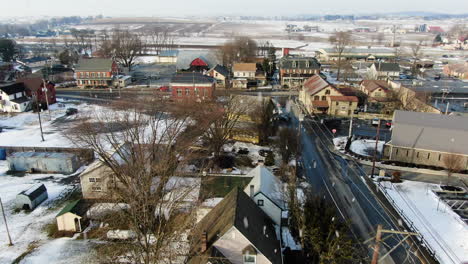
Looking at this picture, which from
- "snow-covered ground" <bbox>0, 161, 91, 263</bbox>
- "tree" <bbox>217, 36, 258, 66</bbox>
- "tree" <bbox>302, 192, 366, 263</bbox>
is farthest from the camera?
"tree" <bbox>217, 36, 258, 66</bbox>

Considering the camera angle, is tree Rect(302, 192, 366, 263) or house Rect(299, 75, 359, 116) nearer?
tree Rect(302, 192, 366, 263)

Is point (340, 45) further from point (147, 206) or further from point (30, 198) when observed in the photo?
point (147, 206)

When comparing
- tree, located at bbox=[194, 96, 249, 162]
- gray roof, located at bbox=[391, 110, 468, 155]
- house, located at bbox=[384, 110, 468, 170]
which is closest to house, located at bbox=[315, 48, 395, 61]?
gray roof, located at bbox=[391, 110, 468, 155]

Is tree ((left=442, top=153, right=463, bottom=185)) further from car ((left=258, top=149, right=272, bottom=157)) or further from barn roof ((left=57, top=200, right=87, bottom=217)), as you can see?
barn roof ((left=57, top=200, right=87, bottom=217))

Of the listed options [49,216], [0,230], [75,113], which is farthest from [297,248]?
[75,113]

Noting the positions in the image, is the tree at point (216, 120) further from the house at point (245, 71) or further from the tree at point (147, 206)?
the house at point (245, 71)

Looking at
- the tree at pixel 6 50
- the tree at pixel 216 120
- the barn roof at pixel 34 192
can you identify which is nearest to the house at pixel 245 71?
the tree at pixel 216 120

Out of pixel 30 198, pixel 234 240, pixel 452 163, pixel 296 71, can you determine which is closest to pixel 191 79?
pixel 296 71
